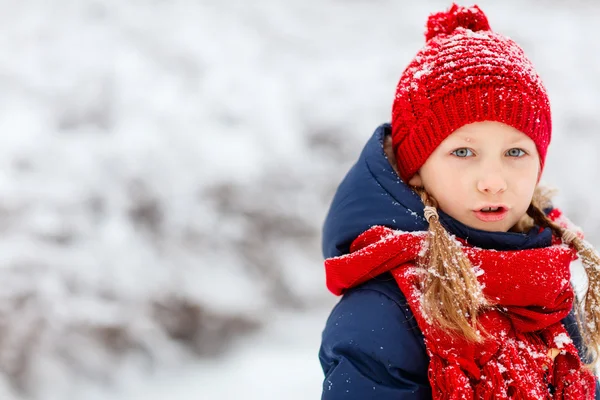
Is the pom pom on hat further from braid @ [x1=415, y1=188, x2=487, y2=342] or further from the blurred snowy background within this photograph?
the blurred snowy background

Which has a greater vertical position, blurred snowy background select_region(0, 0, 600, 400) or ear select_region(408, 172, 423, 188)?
blurred snowy background select_region(0, 0, 600, 400)

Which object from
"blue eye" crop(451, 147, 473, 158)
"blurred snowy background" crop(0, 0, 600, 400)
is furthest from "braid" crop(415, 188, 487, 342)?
"blurred snowy background" crop(0, 0, 600, 400)

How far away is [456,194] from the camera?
1.19m

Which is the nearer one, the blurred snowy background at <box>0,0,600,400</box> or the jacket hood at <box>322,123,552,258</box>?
the jacket hood at <box>322,123,552,258</box>

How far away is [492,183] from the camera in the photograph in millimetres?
1149

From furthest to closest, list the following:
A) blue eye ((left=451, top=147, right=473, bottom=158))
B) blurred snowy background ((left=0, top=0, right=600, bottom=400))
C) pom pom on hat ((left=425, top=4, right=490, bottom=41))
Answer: blurred snowy background ((left=0, top=0, right=600, bottom=400)), pom pom on hat ((left=425, top=4, right=490, bottom=41)), blue eye ((left=451, top=147, right=473, bottom=158))

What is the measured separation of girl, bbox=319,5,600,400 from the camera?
1.11 m

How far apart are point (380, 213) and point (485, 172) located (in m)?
0.20

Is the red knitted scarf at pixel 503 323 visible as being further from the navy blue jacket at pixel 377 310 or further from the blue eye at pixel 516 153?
the blue eye at pixel 516 153

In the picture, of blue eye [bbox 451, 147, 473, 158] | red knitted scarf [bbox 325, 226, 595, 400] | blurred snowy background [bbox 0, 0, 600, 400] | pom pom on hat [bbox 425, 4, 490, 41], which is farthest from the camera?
blurred snowy background [bbox 0, 0, 600, 400]

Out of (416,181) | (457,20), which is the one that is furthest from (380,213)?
(457,20)

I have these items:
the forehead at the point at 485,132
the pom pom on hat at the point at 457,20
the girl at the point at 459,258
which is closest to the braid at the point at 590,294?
the girl at the point at 459,258

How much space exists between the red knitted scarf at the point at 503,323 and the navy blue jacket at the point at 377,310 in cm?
3

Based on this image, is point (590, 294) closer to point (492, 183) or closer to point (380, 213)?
point (492, 183)
